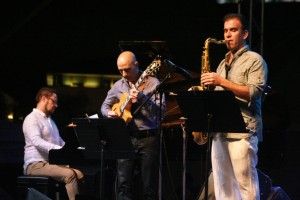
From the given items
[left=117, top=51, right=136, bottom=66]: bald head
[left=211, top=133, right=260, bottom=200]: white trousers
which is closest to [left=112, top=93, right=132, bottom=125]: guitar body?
[left=117, top=51, right=136, bottom=66]: bald head

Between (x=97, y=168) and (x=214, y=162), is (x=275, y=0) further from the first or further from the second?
(x=214, y=162)

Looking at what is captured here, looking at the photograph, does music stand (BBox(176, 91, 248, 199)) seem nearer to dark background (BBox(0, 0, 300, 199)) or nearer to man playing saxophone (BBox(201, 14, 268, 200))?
man playing saxophone (BBox(201, 14, 268, 200))

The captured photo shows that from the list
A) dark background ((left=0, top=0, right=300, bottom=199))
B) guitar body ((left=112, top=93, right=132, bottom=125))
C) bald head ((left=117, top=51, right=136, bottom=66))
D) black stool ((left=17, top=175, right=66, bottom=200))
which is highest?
dark background ((left=0, top=0, right=300, bottom=199))

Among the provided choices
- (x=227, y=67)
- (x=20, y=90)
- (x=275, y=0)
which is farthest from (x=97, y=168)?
(x=275, y=0)

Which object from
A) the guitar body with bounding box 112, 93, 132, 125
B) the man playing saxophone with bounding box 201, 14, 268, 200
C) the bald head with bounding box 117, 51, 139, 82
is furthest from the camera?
the bald head with bounding box 117, 51, 139, 82

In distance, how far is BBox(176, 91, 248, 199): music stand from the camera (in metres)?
3.89

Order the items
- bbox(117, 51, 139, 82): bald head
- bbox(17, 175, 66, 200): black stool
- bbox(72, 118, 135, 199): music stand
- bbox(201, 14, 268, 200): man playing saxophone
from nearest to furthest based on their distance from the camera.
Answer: bbox(201, 14, 268, 200): man playing saxophone, bbox(72, 118, 135, 199): music stand, bbox(117, 51, 139, 82): bald head, bbox(17, 175, 66, 200): black stool

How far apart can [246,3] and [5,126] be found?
3.47m

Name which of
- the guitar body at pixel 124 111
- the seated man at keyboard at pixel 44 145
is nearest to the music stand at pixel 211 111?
the guitar body at pixel 124 111

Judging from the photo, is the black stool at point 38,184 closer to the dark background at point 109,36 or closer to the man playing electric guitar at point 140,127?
the man playing electric guitar at point 140,127

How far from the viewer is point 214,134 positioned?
14.3 ft

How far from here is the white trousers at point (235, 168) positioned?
4.15 m

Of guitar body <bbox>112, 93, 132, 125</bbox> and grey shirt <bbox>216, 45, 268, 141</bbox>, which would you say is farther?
guitar body <bbox>112, 93, 132, 125</bbox>

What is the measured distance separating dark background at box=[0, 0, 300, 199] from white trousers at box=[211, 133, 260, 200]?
12.9ft
